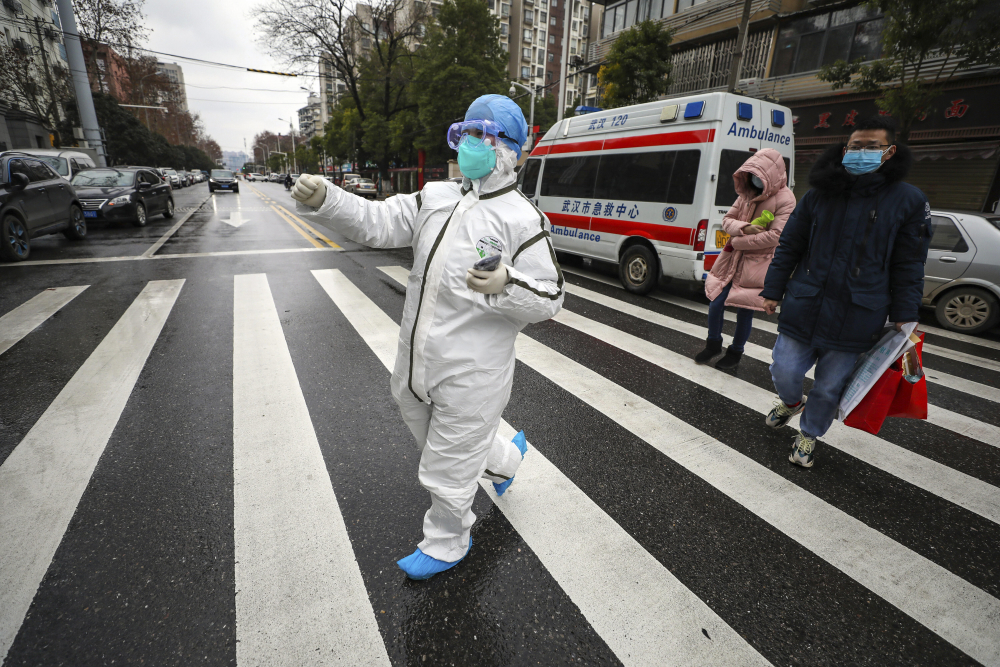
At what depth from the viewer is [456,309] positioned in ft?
5.91

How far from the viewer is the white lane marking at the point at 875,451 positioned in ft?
8.92

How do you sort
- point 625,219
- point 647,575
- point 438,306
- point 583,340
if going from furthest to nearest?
point 625,219 < point 583,340 < point 647,575 < point 438,306

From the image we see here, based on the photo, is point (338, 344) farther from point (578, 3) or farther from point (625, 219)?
point (578, 3)

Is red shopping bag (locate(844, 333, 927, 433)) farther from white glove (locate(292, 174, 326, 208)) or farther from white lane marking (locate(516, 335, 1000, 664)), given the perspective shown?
white glove (locate(292, 174, 326, 208))

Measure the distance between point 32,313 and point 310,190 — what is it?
5821 mm

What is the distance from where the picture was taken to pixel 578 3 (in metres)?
70.7

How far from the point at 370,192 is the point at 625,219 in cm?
2991

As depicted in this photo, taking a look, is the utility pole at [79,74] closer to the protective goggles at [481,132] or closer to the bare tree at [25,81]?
the bare tree at [25,81]

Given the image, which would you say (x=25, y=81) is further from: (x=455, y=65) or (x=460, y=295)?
(x=460, y=295)

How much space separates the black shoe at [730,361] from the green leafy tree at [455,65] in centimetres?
2622

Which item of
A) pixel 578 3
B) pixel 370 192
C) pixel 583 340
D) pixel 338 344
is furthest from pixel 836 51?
pixel 578 3

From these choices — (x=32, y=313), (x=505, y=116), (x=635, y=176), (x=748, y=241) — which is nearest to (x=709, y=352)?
(x=748, y=241)

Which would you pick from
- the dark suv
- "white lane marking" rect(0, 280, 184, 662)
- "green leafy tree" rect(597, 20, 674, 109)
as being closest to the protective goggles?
"white lane marking" rect(0, 280, 184, 662)

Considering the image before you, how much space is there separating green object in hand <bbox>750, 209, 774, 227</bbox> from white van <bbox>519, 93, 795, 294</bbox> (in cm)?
234
